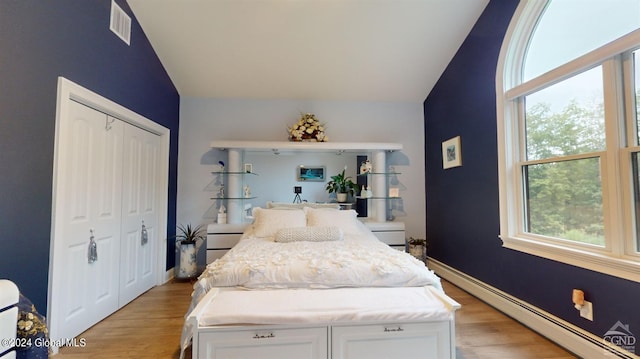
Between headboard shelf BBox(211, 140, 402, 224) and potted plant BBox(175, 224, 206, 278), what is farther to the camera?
headboard shelf BBox(211, 140, 402, 224)

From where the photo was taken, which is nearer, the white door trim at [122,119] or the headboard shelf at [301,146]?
the white door trim at [122,119]

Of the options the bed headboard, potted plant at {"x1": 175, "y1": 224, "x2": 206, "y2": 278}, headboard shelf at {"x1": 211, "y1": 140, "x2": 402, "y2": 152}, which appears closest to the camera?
the bed headboard

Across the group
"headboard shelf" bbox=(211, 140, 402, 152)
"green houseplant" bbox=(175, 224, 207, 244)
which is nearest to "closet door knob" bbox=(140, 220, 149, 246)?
"green houseplant" bbox=(175, 224, 207, 244)

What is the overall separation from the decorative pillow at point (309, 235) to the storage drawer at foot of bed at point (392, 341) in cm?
112

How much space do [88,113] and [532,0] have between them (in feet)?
12.8

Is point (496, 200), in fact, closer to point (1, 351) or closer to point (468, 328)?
point (468, 328)

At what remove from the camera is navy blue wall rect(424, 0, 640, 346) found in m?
1.84

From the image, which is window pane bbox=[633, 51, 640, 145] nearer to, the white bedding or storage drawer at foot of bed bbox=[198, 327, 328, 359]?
the white bedding

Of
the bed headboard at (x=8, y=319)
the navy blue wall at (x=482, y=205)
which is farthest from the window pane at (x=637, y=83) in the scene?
the bed headboard at (x=8, y=319)

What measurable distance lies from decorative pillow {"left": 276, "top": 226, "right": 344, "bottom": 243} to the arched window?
1605 mm

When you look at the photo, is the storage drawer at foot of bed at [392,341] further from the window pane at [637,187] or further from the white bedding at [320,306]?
the window pane at [637,187]

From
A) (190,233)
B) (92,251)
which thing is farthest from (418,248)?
(92,251)

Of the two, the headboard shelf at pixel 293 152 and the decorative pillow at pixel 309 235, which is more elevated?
the headboard shelf at pixel 293 152

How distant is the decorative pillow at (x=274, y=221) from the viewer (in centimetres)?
299
